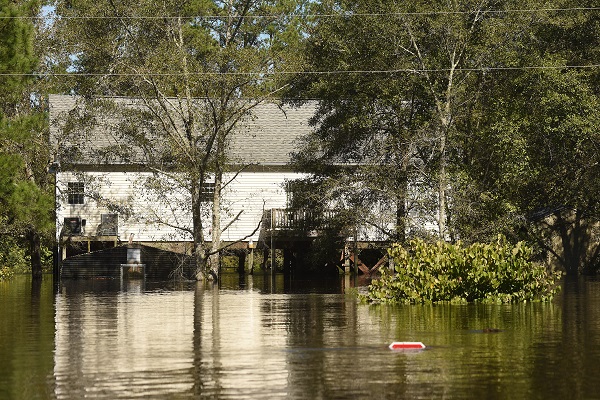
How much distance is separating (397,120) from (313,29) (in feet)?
18.4

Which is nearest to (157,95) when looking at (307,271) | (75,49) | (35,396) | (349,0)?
(75,49)

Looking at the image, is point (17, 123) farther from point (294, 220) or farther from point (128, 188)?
point (294, 220)

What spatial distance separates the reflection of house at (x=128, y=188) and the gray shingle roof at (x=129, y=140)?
0.05 meters

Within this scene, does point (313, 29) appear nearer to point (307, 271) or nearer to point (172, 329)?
point (307, 271)

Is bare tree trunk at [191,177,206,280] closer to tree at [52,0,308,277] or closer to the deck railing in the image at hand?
tree at [52,0,308,277]

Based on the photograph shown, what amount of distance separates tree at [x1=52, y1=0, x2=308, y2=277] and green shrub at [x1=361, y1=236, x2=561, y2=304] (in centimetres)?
1736

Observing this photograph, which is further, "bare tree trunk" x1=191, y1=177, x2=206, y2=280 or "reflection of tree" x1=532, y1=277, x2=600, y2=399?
"bare tree trunk" x1=191, y1=177, x2=206, y2=280

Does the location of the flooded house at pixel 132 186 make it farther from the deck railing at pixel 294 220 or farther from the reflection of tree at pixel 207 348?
the reflection of tree at pixel 207 348

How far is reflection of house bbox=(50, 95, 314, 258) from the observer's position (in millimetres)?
53531

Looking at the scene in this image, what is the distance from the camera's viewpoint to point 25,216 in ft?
121

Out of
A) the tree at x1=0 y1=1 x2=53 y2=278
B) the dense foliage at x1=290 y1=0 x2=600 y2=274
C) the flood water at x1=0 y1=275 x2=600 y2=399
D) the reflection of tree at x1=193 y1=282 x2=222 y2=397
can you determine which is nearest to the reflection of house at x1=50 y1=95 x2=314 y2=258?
the dense foliage at x1=290 y1=0 x2=600 y2=274

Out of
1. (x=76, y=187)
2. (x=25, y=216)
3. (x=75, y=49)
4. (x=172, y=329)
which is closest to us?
(x=172, y=329)

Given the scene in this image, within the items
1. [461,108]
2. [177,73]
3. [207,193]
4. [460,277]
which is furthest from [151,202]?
[460,277]

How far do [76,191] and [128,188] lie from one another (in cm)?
259
